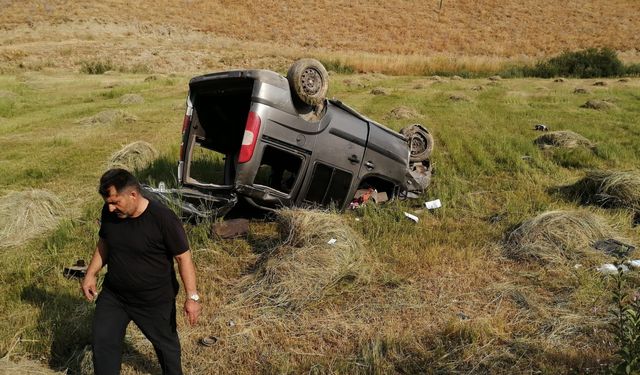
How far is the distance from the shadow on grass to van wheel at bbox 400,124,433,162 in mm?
5607

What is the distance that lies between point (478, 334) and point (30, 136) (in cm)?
1233

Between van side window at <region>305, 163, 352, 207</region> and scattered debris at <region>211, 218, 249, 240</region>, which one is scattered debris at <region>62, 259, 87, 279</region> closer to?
scattered debris at <region>211, 218, 249, 240</region>

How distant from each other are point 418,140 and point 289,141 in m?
3.38

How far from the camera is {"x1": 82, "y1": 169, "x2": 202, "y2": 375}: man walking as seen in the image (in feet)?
10.6

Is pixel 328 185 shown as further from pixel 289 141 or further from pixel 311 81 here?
pixel 311 81

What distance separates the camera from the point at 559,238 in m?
5.65

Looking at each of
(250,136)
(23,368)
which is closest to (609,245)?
(250,136)

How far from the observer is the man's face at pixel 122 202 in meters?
3.05

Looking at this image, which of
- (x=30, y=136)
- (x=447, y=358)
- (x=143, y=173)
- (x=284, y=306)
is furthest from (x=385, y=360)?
(x=30, y=136)

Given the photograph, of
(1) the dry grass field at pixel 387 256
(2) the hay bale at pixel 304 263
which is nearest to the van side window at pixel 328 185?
(1) the dry grass field at pixel 387 256

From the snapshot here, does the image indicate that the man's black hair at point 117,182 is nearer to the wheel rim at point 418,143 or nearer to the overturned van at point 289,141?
the overturned van at point 289,141

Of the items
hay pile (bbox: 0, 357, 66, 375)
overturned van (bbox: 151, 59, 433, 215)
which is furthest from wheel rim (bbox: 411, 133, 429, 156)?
hay pile (bbox: 0, 357, 66, 375)

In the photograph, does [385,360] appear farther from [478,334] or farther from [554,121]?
[554,121]

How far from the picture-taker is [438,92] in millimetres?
20500
